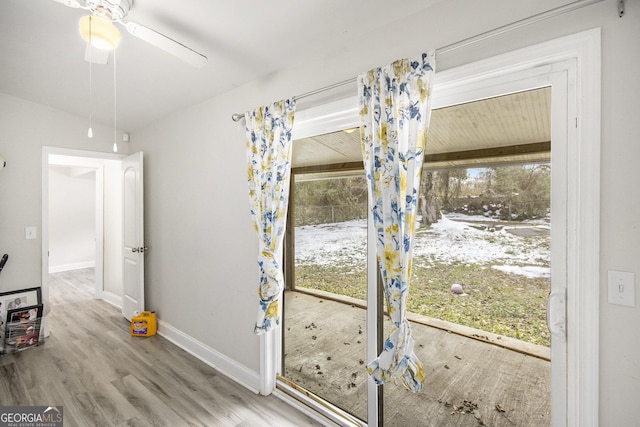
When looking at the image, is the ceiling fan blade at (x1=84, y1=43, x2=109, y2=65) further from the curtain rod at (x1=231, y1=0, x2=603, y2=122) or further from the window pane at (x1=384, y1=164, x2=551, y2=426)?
the window pane at (x1=384, y1=164, x2=551, y2=426)

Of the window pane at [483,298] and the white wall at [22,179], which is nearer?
the window pane at [483,298]

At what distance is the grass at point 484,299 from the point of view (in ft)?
4.27

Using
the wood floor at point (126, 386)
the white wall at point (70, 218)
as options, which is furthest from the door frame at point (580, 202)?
the white wall at point (70, 218)

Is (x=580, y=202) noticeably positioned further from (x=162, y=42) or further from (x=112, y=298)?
(x=112, y=298)

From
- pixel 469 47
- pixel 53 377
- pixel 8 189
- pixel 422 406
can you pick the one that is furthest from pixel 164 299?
pixel 469 47

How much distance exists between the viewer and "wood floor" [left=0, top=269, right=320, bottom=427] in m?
2.03

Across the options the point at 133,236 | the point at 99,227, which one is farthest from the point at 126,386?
the point at 99,227

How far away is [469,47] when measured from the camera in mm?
1351

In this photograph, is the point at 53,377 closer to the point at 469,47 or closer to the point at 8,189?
the point at 8,189

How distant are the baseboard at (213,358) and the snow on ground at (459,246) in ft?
3.92

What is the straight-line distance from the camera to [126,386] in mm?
2363

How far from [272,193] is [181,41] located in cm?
117

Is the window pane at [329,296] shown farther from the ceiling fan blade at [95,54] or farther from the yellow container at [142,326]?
the yellow container at [142,326]

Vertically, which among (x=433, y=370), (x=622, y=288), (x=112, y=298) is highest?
(x=622, y=288)
